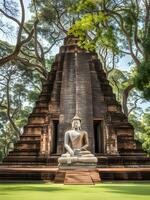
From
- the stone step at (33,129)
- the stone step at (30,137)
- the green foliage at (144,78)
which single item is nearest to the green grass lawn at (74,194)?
the green foliage at (144,78)

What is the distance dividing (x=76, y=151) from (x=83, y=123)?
4344 mm

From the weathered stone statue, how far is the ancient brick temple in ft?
10.4

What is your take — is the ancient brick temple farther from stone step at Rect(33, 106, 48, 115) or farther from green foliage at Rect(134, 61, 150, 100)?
green foliage at Rect(134, 61, 150, 100)

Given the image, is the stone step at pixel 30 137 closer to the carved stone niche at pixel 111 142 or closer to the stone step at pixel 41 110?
the stone step at pixel 41 110

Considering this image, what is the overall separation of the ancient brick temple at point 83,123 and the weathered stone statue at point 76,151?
3.16 metres

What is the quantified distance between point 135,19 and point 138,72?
3.20m

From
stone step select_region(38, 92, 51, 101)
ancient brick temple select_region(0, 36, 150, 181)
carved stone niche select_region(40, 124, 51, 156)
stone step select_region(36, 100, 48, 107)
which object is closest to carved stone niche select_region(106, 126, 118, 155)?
ancient brick temple select_region(0, 36, 150, 181)

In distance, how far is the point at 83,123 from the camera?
48.3ft

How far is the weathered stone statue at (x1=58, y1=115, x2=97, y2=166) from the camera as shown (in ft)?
32.1

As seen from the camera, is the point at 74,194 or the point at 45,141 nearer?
the point at 74,194

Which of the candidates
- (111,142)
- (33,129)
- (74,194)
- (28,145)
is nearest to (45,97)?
(33,129)

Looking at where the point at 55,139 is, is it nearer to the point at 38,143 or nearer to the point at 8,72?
the point at 38,143

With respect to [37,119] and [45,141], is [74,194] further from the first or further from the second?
[37,119]

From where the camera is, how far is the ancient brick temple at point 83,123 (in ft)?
47.1
